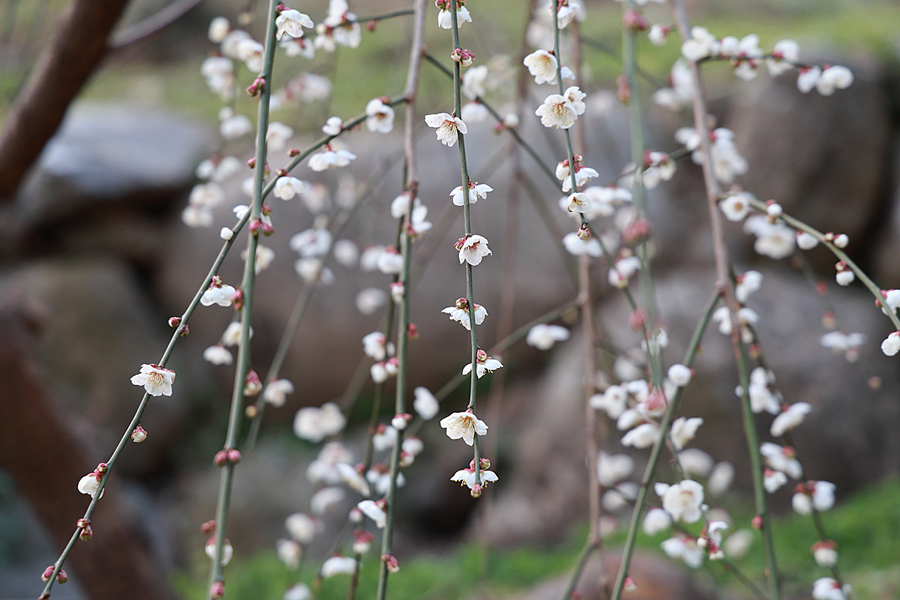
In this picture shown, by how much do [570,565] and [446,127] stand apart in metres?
1.64

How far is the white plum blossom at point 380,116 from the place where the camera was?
637 mm

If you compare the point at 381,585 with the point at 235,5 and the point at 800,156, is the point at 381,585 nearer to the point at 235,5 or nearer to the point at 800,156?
the point at 800,156

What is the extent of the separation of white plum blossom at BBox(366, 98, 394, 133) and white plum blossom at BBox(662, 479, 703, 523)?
0.42 metres

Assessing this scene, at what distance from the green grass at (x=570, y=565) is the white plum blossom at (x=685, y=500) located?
1129mm

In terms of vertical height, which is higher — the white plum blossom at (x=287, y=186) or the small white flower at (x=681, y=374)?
the white plum blossom at (x=287, y=186)

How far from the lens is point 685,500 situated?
620mm

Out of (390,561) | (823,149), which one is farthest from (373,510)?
(823,149)

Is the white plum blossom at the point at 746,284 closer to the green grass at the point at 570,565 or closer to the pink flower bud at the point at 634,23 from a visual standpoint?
the pink flower bud at the point at 634,23

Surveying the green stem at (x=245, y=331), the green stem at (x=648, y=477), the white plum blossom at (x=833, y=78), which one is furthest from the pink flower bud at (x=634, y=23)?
the green stem at (x=245, y=331)

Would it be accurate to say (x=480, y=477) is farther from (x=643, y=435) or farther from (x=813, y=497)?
(x=813, y=497)

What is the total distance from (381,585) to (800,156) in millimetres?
2696

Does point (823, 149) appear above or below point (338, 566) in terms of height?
above

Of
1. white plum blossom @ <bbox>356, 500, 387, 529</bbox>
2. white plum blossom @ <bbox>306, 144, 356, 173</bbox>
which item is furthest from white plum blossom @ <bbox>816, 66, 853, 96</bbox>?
white plum blossom @ <bbox>356, 500, 387, 529</bbox>

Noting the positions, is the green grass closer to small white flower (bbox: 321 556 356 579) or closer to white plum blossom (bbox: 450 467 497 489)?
small white flower (bbox: 321 556 356 579)
